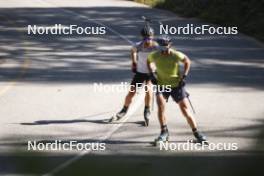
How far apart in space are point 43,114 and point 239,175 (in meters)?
11.2

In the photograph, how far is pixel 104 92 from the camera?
14680mm

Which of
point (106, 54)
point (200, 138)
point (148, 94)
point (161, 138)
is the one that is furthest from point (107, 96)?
point (106, 54)

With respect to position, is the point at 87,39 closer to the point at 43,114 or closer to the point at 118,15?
the point at 118,15

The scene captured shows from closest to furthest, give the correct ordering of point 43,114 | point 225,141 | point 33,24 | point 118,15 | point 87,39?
point 225,141 < point 43,114 < point 87,39 < point 33,24 < point 118,15

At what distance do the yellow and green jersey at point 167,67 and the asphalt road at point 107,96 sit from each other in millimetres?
1150

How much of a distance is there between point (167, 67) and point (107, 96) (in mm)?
5378

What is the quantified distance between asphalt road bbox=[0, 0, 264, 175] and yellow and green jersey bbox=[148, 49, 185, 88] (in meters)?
1.15

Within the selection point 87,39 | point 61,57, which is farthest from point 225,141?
point 87,39

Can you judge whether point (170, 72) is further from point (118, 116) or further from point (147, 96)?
point (118, 116)

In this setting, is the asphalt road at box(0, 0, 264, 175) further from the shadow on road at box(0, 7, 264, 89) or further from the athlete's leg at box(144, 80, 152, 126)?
the athlete's leg at box(144, 80, 152, 126)

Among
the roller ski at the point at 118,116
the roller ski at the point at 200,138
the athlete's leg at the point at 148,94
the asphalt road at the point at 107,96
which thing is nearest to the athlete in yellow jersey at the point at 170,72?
the roller ski at the point at 200,138

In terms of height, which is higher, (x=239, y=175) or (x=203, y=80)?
(x=239, y=175)

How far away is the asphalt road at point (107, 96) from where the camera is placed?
8.26m

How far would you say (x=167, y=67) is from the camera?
9031 millimetres
